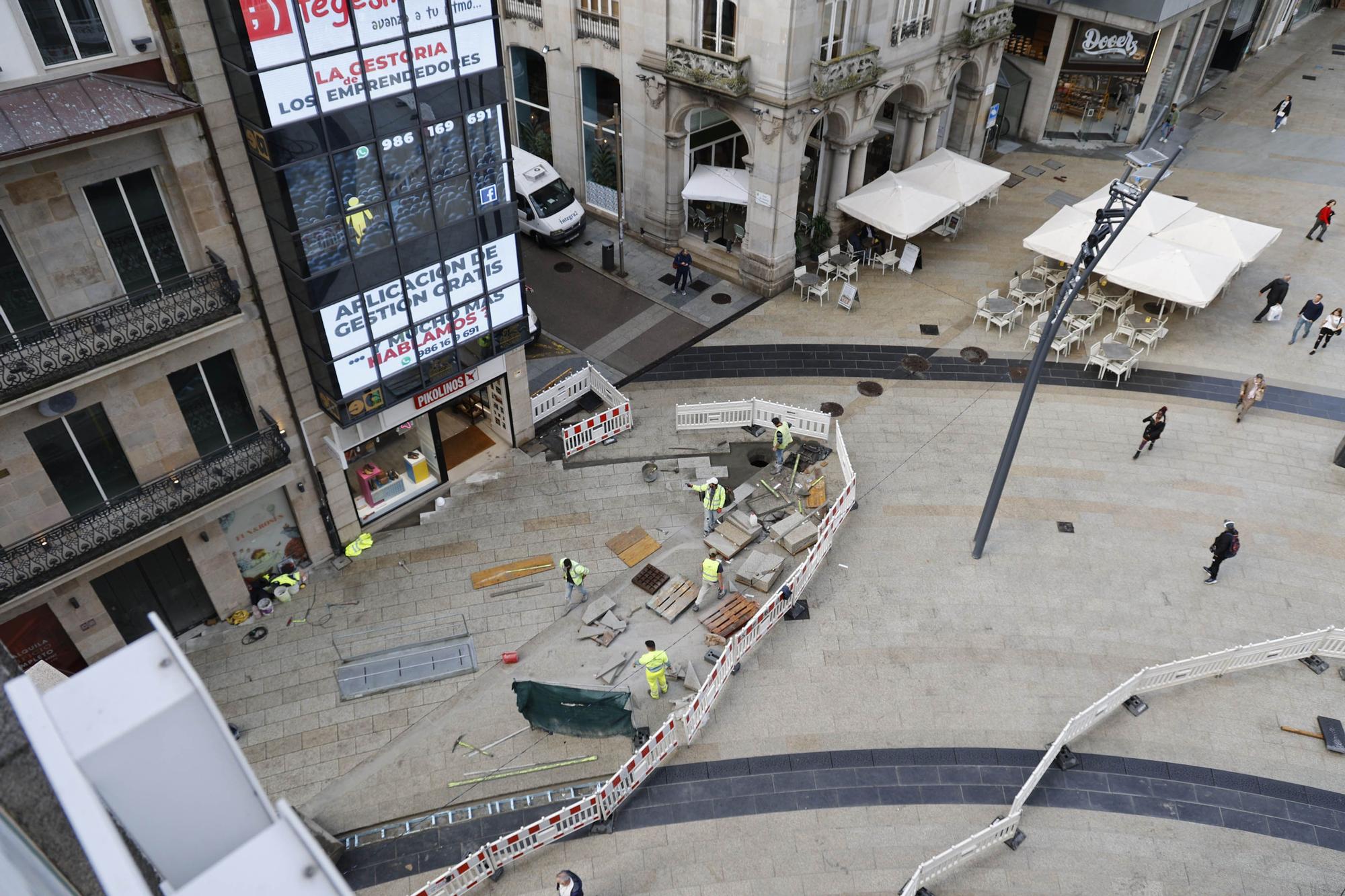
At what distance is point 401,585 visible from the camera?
22328mm

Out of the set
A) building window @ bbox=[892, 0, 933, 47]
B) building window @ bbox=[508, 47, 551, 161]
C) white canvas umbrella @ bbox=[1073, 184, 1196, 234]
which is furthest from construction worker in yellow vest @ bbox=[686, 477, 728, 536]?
building window @ bbox=[508, 47, 551, 161]

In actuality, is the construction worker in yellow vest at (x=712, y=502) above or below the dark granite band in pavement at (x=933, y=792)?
above

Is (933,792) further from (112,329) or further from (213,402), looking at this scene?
(112,329)

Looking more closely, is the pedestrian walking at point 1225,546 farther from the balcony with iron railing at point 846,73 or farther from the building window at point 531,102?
the building window at point 531,102

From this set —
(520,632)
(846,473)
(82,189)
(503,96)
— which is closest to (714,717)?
(520,632)

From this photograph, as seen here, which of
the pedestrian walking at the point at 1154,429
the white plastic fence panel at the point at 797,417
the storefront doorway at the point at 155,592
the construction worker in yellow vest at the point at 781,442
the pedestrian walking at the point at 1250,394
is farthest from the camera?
the pedestrian walking at the point at 1250,394

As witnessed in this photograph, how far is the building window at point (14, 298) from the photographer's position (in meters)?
15.7

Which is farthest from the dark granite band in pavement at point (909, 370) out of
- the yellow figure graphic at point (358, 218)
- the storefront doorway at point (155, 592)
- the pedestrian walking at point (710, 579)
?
the storefront doorway at point (155, 592)

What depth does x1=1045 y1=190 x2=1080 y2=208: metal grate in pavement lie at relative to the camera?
122 feet

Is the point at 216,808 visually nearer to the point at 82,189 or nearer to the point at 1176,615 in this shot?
the point at 82,189

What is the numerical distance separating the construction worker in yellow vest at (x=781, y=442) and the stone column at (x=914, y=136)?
48.6ft

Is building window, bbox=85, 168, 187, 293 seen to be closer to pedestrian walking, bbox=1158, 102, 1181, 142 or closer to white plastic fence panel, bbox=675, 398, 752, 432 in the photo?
white plastic fence panel, bbox=675, 398, 752, 432

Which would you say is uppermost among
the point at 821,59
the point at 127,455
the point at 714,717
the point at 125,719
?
the point at 125,719

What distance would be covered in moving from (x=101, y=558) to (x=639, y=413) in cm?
1357
